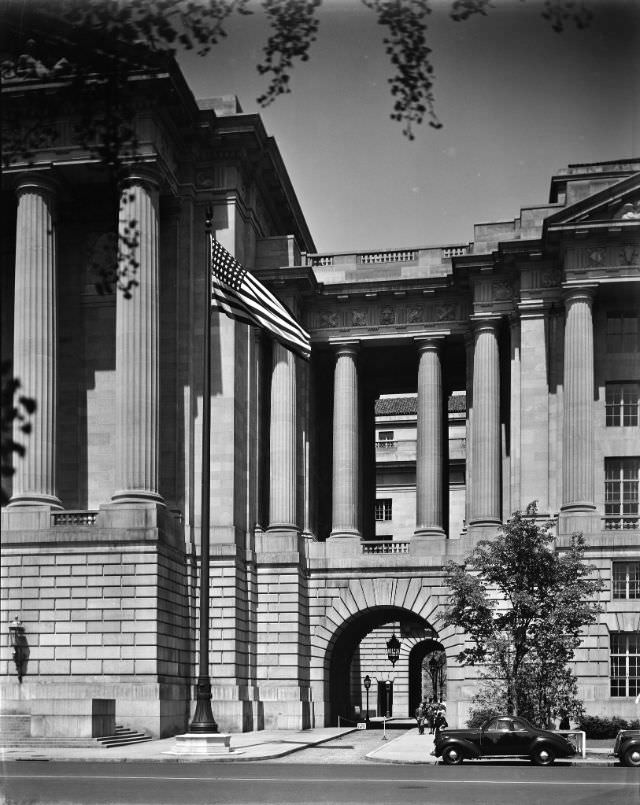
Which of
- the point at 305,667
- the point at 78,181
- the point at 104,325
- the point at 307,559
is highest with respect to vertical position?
the point at 78,181

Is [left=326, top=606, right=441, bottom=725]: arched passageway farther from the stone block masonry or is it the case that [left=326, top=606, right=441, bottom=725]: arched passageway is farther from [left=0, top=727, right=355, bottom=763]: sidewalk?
the stone block masonry

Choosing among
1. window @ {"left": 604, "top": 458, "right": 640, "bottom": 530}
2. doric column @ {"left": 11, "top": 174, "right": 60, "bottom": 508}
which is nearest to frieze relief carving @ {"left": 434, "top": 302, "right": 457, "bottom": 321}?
window @ {"left": 604, "top": 458, "right": 640, "bottom": 530}

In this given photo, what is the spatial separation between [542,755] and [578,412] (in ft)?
75.1

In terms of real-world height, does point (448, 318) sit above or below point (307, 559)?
above

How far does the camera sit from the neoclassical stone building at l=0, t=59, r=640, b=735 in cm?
4897

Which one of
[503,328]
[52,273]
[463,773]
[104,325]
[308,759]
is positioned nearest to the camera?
[463,773]

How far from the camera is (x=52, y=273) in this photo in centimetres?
5116

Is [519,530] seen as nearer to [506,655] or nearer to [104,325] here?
[506,655]

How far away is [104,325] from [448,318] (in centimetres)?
1801

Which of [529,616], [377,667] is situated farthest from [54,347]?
[377,667]

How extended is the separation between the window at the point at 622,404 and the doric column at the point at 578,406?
1.81 m

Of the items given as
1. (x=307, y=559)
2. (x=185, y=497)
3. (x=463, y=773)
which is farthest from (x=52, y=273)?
(x=463, y=773)

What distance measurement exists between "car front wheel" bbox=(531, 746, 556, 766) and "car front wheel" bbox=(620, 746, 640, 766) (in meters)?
2.63

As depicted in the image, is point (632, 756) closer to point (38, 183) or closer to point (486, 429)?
point (486, 429)
